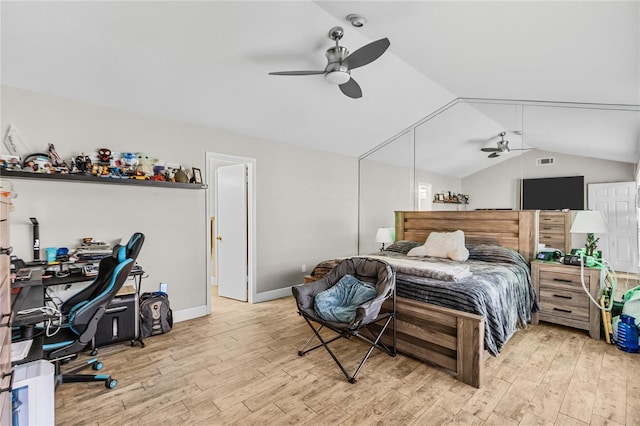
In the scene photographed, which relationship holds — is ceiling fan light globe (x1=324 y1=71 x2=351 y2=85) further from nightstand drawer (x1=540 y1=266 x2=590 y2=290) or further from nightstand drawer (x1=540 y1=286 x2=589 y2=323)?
nightstand drawer (x1=540 y1=286 x2=589 y2=323)

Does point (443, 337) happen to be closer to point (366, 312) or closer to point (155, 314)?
point (366, 312)

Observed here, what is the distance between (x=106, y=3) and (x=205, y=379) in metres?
2.86

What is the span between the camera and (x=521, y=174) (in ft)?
12.8

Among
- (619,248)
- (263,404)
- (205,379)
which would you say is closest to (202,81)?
(205,379)

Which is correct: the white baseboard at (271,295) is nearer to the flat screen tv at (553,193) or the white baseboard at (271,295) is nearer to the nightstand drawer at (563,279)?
the nightstand drawer at (563,279)

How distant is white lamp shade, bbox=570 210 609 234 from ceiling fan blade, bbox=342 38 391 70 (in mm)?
2741

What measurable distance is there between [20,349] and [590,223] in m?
4.65

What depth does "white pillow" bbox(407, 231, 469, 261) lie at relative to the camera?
3.75 metres

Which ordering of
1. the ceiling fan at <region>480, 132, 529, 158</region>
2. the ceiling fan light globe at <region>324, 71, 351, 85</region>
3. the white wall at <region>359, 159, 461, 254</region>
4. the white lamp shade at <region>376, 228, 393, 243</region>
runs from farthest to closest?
the white lamp shade at <region>376, 228, 393, 243</region>
the white wall at <region>359, 159, 461, 254</region>
the ceiling fan at <region>480, 132, 529, 158</region>
the ceiling fan light globe at <region>324, 71, 351, 85</region>

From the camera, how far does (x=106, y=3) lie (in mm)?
2201

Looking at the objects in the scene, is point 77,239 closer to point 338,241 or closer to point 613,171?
point 338,241

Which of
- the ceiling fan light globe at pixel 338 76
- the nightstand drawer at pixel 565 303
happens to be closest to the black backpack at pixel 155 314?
the ceiling fan light globe at pixel 338 76

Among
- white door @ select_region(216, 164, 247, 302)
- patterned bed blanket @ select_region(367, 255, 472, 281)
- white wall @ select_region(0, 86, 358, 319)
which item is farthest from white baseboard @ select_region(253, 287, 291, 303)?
patterned bed blanket @ select_region(367, 255, 472, 281)

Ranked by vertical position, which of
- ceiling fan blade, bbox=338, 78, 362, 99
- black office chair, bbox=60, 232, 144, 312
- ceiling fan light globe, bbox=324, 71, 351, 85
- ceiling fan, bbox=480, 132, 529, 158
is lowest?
black office chair, bbox=60, 232, 144, 312
